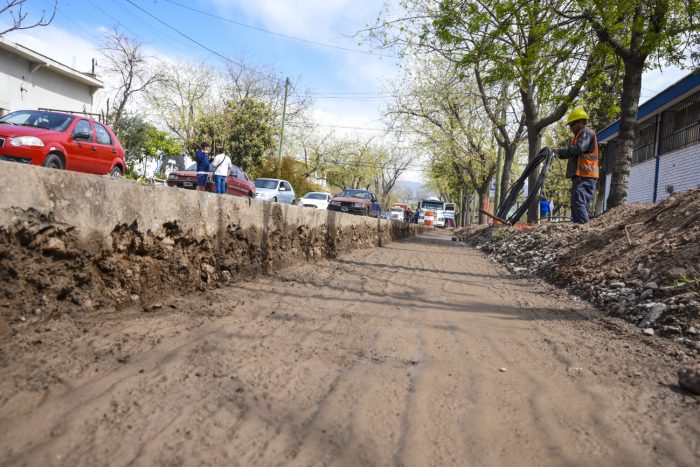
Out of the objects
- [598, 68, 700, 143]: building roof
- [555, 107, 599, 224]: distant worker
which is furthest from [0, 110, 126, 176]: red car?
[598, 68, 700, 143]: building roof

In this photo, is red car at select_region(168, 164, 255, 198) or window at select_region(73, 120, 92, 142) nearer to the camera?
window at select_region(73, 120, 92, 142)

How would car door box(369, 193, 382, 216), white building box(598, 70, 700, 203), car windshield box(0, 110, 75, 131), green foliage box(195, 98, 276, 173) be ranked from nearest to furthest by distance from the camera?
car windshield box(0, 110, 75, 131) < white building box(598, 70, 700, 203) < car door box(369, 193, 382, 216) < green foliage box(195, 98, 276, 173)

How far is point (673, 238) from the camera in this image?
4.82 metres

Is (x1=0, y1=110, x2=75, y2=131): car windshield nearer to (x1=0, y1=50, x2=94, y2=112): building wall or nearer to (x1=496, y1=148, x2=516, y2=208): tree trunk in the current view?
(x1=0, y1=50, x2=94, y2=112): building wall

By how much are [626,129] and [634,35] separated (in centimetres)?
169

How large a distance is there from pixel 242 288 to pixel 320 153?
49232 mm

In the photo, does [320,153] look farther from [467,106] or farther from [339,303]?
[339,303]

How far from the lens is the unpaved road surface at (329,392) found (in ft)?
5.85

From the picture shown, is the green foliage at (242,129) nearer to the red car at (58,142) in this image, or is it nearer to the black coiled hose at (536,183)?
the red car at (58,142)

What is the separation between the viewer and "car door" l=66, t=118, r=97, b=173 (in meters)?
8.23

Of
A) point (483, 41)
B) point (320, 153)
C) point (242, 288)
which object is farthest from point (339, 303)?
point (320, 153)

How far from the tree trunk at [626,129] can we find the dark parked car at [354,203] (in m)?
11.0

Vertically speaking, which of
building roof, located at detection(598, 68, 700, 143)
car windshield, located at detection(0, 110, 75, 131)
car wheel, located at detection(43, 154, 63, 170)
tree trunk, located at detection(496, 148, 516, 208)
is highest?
building roof, located at detection(598, 68, 700, 143)

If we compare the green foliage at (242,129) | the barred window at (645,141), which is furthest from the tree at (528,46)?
the green foliage at (242,129)
